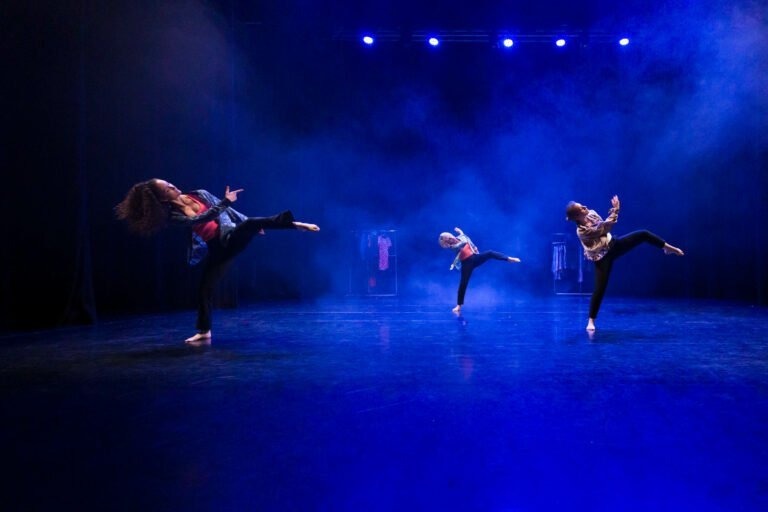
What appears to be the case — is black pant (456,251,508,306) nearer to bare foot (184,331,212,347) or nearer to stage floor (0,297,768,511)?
stage floor (0,297,768,511)

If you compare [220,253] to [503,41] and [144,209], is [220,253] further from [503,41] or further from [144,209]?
[503,41]

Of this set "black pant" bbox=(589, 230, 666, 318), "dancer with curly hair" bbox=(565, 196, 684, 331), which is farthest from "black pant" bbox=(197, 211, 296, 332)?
"black pant" bbox=(589, 230, 666, 318)

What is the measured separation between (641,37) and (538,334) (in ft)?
22.5

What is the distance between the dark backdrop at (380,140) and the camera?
5578 millimetres

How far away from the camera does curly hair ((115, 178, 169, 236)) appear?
3957 millimetres

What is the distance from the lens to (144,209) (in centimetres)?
398

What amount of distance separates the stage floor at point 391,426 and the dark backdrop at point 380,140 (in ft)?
10.2

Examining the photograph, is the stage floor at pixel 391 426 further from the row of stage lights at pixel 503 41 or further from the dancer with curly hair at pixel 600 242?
the row of stage lights at pixel 503 41

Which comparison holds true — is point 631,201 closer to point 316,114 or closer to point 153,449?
point 316,114

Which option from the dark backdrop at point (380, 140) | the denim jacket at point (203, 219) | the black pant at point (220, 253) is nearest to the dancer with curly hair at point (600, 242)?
the black pant at point (220, 253)

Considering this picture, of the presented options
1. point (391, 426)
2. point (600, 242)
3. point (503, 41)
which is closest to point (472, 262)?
point (600, 242)

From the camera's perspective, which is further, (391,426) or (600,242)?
(600,242)

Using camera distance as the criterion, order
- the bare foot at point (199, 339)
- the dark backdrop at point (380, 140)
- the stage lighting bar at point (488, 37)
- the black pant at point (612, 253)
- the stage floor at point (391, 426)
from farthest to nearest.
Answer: the stage lighting bar at point (488, 37)
the dark backdrop at point (380, 140)
the black pant at point (612, 253)
the bare foot at point (199, 339)
the stage floor at point (391, 426)

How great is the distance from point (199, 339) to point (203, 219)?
3.55 feet
